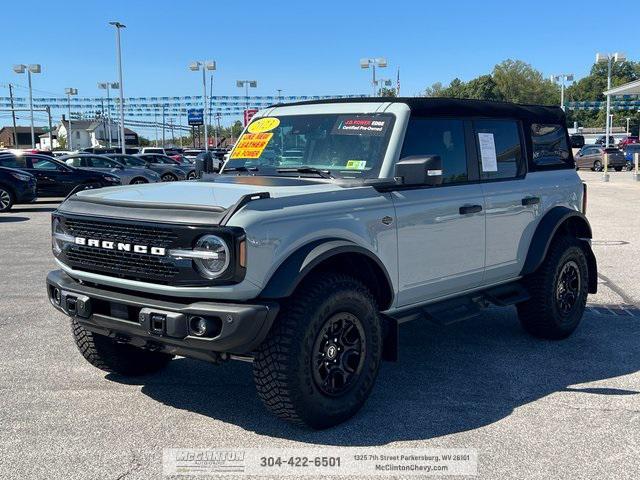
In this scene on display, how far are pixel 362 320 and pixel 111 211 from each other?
1.61 meters

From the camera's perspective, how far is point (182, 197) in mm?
3992

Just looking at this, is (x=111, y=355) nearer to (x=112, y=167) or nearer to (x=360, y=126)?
(x=360, y=126)

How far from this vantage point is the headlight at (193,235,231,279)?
11.7 ft

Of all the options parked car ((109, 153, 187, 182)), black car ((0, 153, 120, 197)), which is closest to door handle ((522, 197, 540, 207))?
black car ((0, 153, 120, 197))

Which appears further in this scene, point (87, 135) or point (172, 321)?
point (87, 135)

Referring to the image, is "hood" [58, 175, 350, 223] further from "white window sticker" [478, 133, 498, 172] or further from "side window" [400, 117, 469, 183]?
"white window sticker" [478, 133, 498, 172]

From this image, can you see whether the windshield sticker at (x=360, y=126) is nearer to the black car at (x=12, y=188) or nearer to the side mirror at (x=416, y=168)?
the side mirror at (x=416, y=168)

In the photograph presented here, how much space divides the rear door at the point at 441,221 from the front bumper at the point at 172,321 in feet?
4.28

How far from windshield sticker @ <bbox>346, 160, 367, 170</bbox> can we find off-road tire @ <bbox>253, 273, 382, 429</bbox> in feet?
3.00

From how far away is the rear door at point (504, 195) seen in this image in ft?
17.5

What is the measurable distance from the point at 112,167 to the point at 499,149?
20.6 metres

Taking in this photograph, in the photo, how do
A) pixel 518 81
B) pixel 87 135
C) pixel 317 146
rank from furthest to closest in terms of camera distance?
pixel 87 135 → pixel 518 81 → pixel 317 146

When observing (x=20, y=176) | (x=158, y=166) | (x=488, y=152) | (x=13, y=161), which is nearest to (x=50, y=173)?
A: (x=13, y=161)

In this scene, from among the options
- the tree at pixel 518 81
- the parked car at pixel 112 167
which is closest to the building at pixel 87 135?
the tree at pixel 518 81
